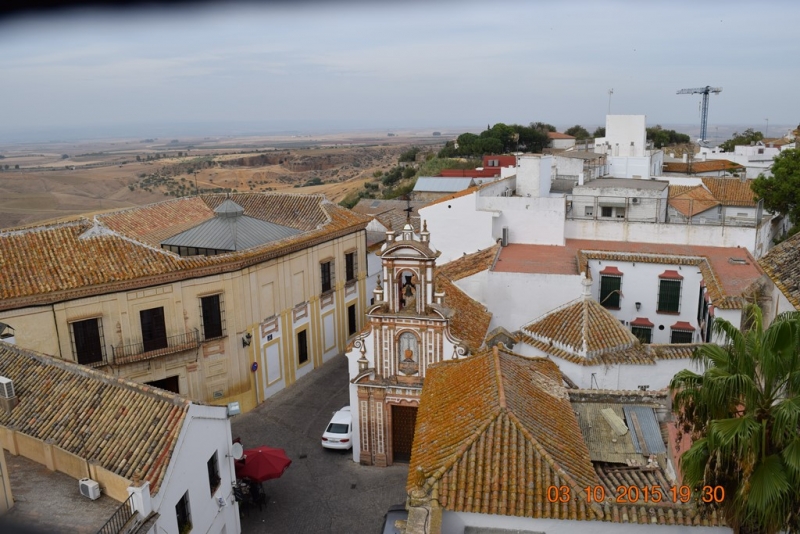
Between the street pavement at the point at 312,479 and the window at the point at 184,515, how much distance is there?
3.11 meters

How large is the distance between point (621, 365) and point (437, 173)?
3766cm

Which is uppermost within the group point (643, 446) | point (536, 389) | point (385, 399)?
point (536, 389)

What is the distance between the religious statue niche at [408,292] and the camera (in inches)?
569

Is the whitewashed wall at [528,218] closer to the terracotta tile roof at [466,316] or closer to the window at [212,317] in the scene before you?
the terracotta tile roof at [466,316]

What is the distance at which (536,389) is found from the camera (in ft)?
35.3

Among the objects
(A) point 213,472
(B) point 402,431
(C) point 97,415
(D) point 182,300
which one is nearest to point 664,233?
(B) point 402,431

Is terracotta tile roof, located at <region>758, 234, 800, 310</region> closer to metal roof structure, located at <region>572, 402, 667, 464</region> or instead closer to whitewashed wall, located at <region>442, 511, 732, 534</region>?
metal roof structure, located at <region>572, 402, 667, 464</region>

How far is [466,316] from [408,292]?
1.56 metres

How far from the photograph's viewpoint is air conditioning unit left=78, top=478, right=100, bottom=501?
921 cm

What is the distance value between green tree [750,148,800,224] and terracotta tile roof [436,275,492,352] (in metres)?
13.7

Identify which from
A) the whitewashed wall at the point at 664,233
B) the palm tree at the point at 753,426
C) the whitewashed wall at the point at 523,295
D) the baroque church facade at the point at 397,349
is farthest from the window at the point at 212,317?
the palm tree at the point at 753,426

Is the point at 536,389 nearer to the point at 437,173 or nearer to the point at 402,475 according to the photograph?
the point at 402,475

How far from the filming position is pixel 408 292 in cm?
1566

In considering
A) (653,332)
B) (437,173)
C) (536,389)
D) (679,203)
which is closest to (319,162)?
(437,173)
